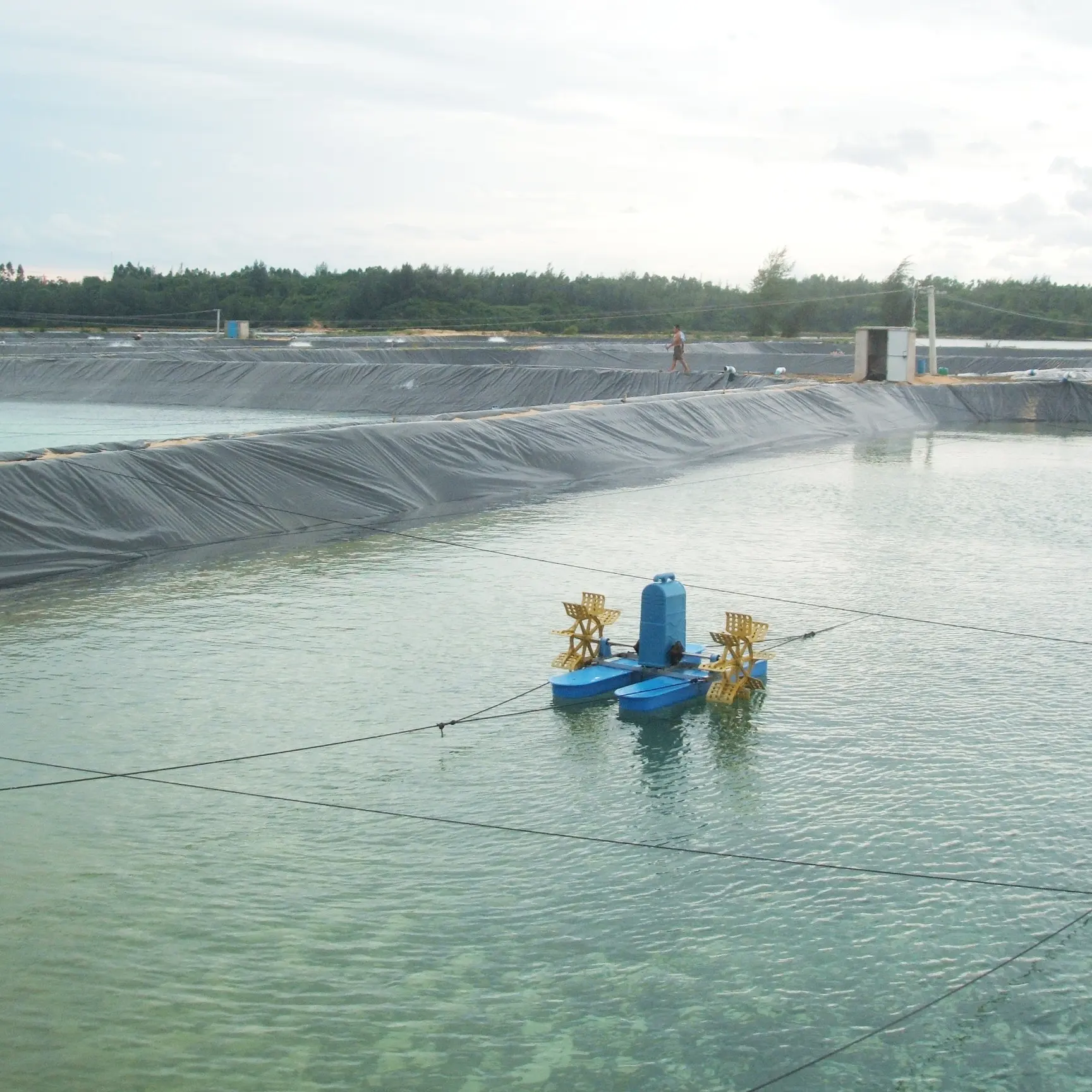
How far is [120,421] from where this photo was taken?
25.2 meters

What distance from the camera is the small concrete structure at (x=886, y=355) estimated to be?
2689cm

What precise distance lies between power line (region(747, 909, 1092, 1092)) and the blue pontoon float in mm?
2675

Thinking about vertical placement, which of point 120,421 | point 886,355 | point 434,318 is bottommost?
point 120,421

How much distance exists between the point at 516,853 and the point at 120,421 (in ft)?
72.1

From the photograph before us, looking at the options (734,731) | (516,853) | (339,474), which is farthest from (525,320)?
(516,853)

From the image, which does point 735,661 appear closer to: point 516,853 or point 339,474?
point 516,853

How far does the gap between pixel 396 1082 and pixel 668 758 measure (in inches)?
111

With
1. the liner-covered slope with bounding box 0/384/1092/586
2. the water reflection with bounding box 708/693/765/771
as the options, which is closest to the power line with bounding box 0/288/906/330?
the liner-covered slope with bounding box 0/384/1092/586

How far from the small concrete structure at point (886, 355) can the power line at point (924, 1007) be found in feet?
76.5

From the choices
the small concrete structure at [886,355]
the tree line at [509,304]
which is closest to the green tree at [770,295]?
the tree line at [509,304]

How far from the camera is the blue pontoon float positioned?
275 inches

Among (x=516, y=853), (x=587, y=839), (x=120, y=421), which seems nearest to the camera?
(x=516, y=853)

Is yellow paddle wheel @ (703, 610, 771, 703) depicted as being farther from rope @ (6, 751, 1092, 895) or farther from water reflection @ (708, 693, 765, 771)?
rope @ (6, 751, 1092, 895)

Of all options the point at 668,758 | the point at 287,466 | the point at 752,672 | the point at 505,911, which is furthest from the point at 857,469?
the point at 505,911
